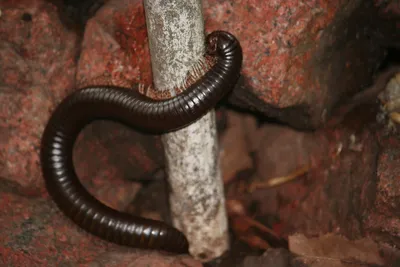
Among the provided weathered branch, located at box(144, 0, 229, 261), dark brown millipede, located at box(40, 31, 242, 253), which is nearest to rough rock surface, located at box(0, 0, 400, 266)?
dark brown millipede, located at box(40, 31, 242, 253)

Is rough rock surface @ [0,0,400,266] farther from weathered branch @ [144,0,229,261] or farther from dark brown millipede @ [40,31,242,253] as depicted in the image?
weathered branch @ [144,0,229,261]

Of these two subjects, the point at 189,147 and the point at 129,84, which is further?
the point at 129,84

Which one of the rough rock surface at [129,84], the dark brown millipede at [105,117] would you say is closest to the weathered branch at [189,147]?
the dark brown millipede at [105,117]

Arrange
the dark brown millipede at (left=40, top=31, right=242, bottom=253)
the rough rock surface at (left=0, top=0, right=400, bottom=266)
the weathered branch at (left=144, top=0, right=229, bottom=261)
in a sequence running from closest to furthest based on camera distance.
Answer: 1. the weathered branch at (left=144, top=0, right=229, bottom=261)
2. the dark brown millipede at (left=40, top=31, right=242, bottom=253)
3. the rough rock surface at (left=0, top=0, right=400, bottom=266)

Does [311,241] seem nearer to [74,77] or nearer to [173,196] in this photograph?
[173,196]

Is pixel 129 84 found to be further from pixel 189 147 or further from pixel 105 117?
pixel 189 147

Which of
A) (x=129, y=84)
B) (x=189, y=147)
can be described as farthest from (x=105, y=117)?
(x=189, y=147)

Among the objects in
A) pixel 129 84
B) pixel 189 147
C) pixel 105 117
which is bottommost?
pixel 189 147

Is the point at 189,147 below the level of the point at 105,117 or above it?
below
